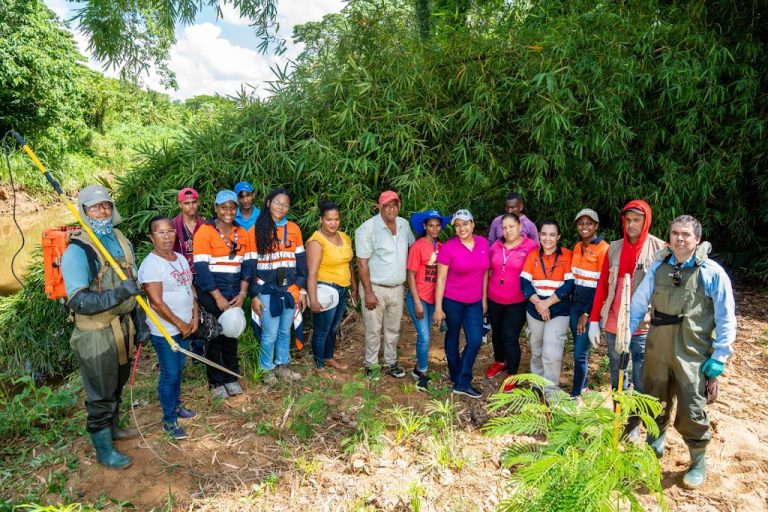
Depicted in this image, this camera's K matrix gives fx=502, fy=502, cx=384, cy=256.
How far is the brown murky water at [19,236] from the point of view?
26.5 feet

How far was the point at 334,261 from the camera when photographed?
3844 millimetres

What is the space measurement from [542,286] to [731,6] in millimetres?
4066

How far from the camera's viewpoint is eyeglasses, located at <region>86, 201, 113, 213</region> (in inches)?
110

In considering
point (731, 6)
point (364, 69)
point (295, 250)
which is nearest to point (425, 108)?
point (364, 69)

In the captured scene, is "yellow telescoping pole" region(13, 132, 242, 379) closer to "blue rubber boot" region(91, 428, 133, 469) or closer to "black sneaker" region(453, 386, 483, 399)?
"blue rubber boot" region(91, 428, 133, 469)

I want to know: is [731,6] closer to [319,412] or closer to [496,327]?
[496,327]

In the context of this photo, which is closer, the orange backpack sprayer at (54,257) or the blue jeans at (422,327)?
the orange backpack sprayer at (54,257)

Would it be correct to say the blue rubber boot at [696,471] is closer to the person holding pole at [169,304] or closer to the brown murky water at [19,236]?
the person holding pole at [169,304]

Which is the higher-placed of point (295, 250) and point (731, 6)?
point (731, 6)

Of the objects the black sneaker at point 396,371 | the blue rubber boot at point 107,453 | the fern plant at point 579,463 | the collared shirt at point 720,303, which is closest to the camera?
the fern plant at point 579,463

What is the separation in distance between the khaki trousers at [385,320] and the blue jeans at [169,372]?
139 centimetres

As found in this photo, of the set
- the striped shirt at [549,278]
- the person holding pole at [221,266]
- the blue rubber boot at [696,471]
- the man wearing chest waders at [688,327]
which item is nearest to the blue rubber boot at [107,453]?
the person holding pole at [221,266]

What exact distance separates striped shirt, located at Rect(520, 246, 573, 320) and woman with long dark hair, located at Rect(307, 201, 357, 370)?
4.44ft

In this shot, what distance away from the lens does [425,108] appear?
4.62 metres
